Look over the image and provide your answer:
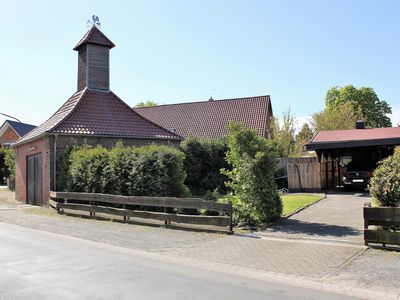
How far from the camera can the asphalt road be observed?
6930 millimetres

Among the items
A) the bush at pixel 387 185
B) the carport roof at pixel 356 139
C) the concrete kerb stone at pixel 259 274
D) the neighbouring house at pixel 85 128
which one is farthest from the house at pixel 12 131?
the bush at pixel 387 185

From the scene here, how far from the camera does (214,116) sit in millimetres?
44219

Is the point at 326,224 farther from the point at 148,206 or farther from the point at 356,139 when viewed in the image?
the point at 356,139

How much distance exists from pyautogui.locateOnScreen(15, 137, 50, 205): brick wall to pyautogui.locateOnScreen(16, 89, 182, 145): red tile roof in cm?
52

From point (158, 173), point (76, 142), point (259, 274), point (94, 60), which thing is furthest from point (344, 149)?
point (259, 274)

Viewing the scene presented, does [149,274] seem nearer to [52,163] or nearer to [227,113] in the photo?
[52,163]

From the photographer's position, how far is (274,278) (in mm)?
8234

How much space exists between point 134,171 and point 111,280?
34.4 feet

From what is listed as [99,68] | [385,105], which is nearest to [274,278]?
[99,68]

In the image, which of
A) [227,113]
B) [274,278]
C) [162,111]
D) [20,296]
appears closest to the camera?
[20,296]

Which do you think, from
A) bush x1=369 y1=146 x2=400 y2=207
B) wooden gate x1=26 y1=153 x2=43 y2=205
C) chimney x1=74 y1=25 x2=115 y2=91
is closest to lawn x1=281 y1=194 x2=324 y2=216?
bush x1=369 y1=146 x2=400 y2=207

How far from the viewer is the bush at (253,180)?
14.1 m

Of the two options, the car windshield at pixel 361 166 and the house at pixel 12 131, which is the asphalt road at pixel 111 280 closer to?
the car windshield at pixel 361 166

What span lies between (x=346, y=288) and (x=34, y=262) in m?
5.93
